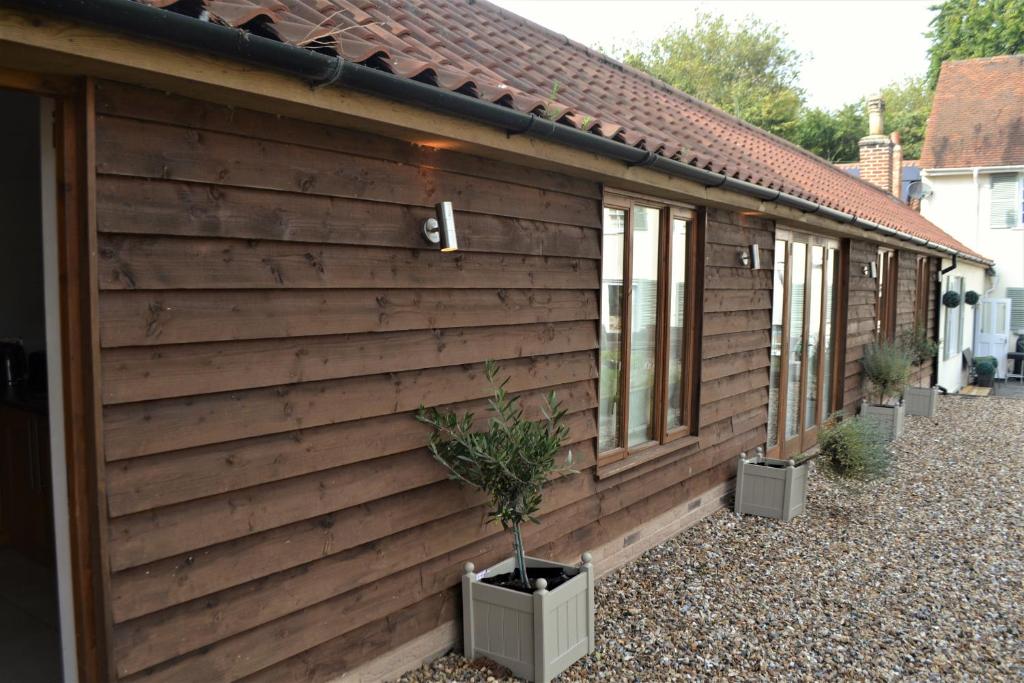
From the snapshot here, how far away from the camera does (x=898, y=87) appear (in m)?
43.5

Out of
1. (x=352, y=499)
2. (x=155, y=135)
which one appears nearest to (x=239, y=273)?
(x=155, y=135)

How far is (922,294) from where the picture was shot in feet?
44.8

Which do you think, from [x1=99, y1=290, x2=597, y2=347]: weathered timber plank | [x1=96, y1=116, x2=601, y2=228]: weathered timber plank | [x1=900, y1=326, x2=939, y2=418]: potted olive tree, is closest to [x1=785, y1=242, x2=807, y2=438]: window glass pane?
[x1=900, y1=326, x2=939, y2=418]: potted olive tree

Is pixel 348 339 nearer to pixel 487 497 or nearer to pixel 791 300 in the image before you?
pixel 487 497

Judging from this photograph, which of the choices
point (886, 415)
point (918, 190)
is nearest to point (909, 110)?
point (918, 190)

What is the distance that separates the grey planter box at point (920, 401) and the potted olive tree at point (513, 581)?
975 cm

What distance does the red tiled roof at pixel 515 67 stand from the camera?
8.59 ft

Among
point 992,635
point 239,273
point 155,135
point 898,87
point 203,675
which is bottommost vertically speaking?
point 992,635

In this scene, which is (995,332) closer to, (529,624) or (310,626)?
(529,624)

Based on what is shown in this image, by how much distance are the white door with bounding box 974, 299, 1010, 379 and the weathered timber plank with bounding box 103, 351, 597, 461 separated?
60.1ft

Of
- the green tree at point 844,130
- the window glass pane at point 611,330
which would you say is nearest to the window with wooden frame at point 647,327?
the window glass pane at point 611,330

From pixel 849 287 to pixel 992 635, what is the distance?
218 inches

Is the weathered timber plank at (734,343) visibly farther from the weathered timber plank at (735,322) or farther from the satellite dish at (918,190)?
the satellite dish at (918,190)

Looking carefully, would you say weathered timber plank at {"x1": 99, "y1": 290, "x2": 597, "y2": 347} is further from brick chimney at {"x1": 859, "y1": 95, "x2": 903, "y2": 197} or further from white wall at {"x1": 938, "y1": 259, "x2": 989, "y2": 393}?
brick chimney at {"x1": 859, "y1": 95, "x2": 903, "y2": 197}
